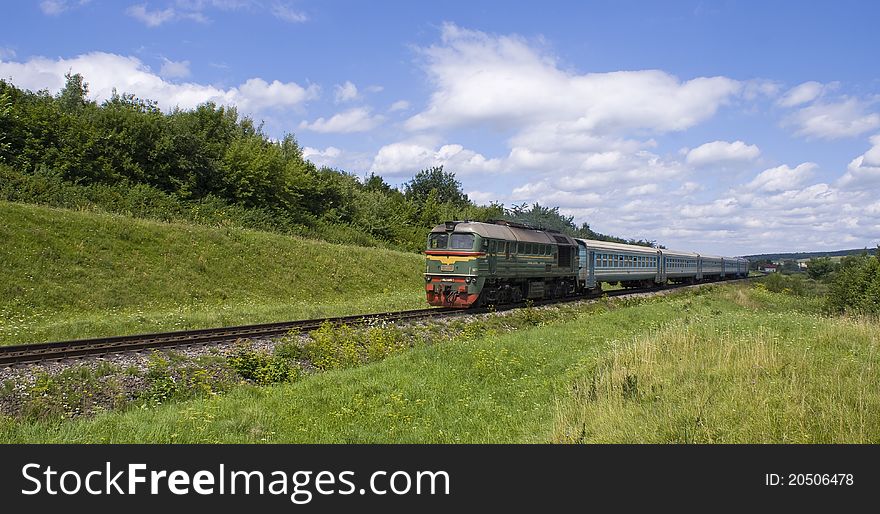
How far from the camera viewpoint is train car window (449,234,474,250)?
930 inches

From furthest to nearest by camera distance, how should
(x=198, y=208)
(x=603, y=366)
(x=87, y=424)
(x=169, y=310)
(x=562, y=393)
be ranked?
(x=198, y=208) → (x=169, y=310) → (x=603, y=366) → (x=562, y=393) → (x=87, y=424)

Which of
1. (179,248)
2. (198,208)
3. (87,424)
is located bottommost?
(87,424)

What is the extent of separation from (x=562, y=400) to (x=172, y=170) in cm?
4038

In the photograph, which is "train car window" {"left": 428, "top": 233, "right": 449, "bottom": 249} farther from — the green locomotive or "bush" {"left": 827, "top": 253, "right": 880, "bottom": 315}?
"bush" {"left": 827, "top": 253, "right": 880, "bottom": 315}

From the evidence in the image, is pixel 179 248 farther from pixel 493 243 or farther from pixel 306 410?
pixel 306 410

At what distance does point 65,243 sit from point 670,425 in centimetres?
2518

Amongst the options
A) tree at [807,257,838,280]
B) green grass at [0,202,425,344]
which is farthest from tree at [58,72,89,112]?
tree at [807,257,838,280]

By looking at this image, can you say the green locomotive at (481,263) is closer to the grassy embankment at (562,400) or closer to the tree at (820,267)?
the grassy embankment at (562,400)

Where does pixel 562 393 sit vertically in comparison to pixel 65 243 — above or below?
below

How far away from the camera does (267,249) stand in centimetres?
3491

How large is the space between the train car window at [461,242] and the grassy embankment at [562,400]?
842 centimetres

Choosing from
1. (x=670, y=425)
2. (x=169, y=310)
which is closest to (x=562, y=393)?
(x=670, y=425)

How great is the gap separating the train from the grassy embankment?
818 cm

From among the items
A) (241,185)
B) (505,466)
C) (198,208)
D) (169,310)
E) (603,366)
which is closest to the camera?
(505,466)
